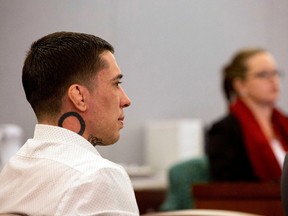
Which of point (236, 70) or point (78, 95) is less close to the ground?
point (78, 95)

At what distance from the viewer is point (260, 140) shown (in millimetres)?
3434

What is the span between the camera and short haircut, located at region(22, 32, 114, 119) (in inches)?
54.7

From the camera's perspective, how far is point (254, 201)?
3.09 metres

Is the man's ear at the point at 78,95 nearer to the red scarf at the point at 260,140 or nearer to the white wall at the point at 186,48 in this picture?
the white wall at the point at 186,48

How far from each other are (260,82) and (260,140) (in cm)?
34

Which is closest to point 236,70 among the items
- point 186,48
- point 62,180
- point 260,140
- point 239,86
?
point 239,86

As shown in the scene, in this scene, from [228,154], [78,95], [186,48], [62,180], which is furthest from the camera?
[186,48]

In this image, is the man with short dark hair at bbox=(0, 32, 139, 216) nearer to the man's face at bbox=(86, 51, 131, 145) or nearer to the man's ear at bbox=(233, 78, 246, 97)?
the man's face at bbox=(86, 51, 131, 145)

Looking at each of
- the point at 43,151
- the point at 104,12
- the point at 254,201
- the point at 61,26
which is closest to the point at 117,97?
the point at 43,151

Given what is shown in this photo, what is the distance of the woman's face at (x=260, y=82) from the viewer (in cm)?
358

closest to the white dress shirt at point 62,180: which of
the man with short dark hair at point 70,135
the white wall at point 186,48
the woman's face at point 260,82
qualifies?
the man with short dark hair at point 70,135

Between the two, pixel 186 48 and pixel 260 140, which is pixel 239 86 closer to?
pixel 260 140

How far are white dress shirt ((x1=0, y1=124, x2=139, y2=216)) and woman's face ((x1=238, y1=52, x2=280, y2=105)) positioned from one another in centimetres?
230

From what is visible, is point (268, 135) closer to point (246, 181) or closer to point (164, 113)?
point (246, 181)
